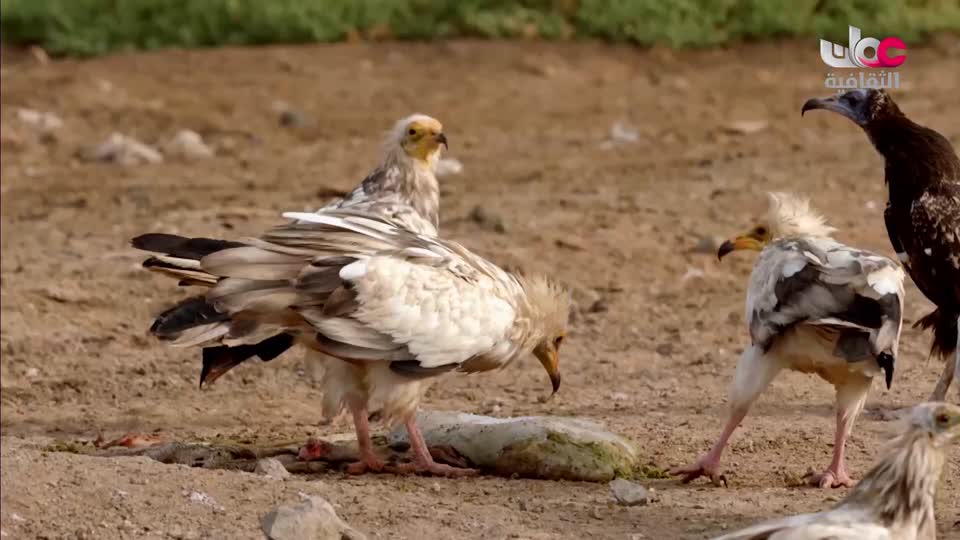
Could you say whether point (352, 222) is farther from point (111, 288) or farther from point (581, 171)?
point (581, 171)

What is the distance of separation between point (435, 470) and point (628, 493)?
0.85 meters

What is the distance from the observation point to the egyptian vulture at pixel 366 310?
6.27 m

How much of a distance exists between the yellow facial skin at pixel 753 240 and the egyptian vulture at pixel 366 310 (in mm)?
1017

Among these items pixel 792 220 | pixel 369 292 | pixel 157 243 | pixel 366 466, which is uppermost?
pixel 792 220

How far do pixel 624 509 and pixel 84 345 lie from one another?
4117mm

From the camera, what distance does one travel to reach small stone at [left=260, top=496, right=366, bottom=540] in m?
5.32

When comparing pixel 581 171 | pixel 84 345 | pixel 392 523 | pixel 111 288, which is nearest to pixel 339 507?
pixel 392 523

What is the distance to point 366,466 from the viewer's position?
6695mm

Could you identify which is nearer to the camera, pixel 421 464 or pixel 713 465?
pixel 713 465

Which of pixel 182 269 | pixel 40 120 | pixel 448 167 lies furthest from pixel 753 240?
pixel 40 120

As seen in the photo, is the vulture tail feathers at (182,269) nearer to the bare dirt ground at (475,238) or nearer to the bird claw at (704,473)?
the bare dirt ground at (475,238)

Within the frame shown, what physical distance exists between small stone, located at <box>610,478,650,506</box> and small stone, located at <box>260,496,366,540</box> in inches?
40.0

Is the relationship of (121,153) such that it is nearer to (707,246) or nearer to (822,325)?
(707,246)

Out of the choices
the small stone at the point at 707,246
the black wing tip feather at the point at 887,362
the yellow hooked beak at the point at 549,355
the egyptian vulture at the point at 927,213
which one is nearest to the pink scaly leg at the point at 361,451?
the yellow hooked beak at the point at 549,355
